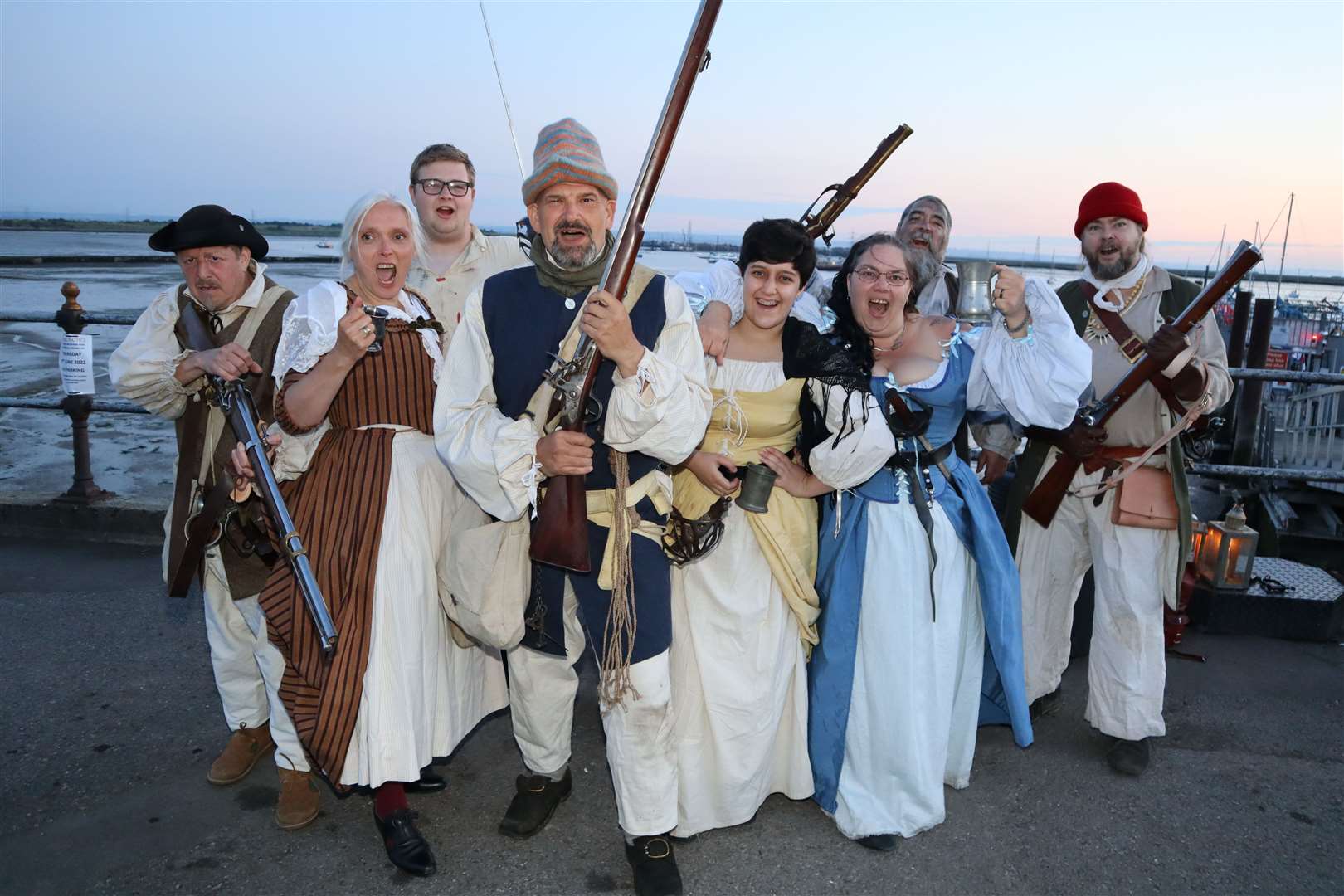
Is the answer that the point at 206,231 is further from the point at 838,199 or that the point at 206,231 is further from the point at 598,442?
the point at 838,199

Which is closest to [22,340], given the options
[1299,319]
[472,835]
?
[472,835]

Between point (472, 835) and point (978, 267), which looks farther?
point (978, 267)

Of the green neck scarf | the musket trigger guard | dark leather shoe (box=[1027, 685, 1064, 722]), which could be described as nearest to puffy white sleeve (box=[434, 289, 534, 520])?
the green neck scarf

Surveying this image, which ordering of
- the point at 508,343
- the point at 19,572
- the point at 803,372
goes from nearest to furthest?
the point at 508,343 → the point at 803,372 → the point at 19,572

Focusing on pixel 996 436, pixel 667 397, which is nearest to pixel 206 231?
pixel 667 397

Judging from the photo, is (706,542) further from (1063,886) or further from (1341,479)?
(1341,479)

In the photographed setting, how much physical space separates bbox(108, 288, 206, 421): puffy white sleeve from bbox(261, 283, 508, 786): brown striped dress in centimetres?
51

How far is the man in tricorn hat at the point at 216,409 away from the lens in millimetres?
3172

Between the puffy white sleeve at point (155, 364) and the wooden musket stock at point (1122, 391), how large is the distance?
3.26 m

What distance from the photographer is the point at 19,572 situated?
210 inches

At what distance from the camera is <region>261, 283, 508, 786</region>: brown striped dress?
9.66 ft

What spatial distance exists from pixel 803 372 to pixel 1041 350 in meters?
0.86

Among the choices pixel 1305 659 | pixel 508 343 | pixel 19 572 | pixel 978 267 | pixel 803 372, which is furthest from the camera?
pixel 19 572

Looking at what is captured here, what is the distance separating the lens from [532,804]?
322 cm
